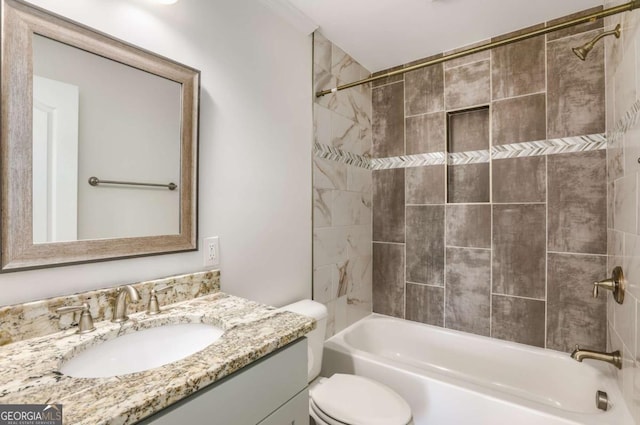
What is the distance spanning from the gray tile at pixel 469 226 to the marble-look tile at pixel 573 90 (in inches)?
24.9

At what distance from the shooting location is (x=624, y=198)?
1347 mm

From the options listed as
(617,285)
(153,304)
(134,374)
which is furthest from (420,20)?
(134,374)

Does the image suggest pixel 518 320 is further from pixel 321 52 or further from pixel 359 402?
pixel 321 52

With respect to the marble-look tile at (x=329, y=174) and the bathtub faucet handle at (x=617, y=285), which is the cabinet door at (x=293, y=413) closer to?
the marble-look tile at (x=329, y=174)

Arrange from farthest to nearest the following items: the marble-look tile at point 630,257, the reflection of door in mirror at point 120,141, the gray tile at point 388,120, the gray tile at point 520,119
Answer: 1. the gray tile at point 388,120
2. the gray tile at point 520,119
3. the marble-look tile at point 630,257
4. the reflection of door in mirror at point 120,141

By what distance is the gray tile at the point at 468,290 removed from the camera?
209cm

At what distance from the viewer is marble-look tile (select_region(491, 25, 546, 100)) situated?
6.25ft

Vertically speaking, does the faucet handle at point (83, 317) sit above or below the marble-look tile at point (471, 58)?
below

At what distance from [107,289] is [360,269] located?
179 cm

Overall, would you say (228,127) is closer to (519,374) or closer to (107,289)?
(107,289)

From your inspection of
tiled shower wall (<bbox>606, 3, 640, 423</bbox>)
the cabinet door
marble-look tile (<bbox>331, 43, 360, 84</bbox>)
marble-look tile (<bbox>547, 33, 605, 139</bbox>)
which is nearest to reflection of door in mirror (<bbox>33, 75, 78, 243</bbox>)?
the cabinet door

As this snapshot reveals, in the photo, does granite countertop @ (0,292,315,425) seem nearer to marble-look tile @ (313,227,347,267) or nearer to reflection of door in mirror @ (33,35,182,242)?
reflection of door in mirror @ (33,35,182,242)

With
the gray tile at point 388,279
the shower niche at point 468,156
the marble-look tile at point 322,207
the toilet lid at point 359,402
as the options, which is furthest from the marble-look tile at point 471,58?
the toilet lid at point 359,402

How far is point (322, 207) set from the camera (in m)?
2.03
